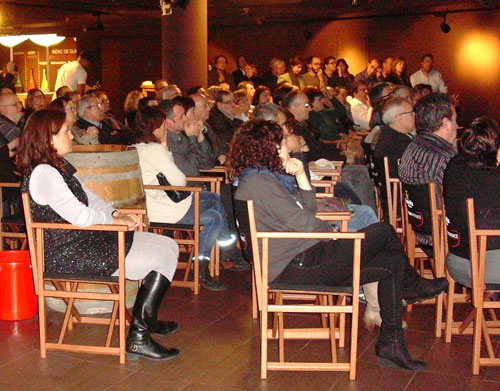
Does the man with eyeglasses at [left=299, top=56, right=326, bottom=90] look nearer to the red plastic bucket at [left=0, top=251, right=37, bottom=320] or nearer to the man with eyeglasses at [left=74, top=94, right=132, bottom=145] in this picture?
the man with eyeglasses at [left=74, top=94, right=132, bottom=145]

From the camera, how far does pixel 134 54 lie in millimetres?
17828

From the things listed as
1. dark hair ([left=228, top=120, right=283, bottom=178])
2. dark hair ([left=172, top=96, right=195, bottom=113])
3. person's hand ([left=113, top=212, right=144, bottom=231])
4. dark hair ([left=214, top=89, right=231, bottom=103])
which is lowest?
person's hand ([left=113, top=212, right=144, bottom=231])

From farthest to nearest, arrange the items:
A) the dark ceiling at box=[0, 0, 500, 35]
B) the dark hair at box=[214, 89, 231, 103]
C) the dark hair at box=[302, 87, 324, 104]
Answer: the dark ceiling at box=[0, 0, 500, 35] < the dark hair at box=[302, 87, 324, 104] < the dark hair at box=[214, 89, 231, 103]

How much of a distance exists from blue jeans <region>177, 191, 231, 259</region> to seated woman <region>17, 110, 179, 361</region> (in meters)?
1.04

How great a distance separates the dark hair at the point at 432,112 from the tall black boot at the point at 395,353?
130 centimetres

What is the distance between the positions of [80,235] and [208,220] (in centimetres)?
145

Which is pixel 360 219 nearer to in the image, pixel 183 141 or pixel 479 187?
pixel 479 187

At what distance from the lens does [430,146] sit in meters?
3.80

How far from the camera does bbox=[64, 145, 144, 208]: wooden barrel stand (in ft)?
11.8

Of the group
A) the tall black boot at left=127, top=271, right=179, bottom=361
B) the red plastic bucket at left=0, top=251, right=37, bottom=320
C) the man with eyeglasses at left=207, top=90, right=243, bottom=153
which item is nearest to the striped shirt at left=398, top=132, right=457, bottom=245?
the tall black boot at left=127, top=271, right=179, bottom=361

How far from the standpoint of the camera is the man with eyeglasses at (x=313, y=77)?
34.7ft

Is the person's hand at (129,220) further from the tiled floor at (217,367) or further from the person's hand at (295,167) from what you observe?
the person's hand at (295,167)

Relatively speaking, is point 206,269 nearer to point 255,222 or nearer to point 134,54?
point 255,222

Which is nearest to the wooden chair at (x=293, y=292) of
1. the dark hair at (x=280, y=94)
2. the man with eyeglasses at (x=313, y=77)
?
the dark hair at (x=280, y=94)
